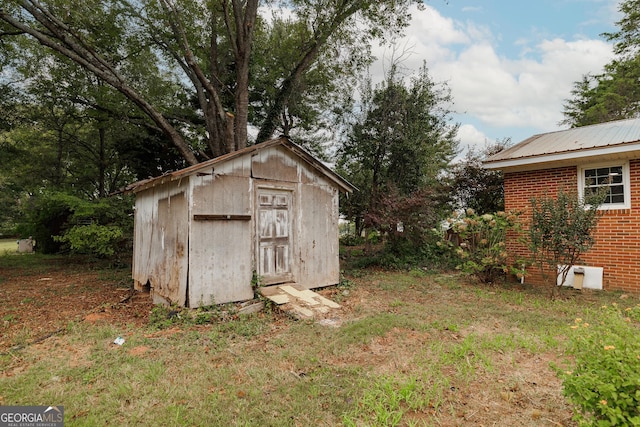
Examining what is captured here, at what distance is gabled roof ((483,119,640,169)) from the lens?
703 centimetres

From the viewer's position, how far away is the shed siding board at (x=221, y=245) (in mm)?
5996

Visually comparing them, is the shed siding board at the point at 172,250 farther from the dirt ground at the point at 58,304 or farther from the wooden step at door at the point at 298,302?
the wooden step at door at the point at 298,302

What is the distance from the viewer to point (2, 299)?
296 inches

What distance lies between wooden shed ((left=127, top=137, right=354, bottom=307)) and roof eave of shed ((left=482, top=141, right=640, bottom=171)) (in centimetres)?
435

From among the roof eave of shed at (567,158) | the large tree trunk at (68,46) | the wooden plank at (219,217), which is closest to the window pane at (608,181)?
the roof eave of shed at (567,158)

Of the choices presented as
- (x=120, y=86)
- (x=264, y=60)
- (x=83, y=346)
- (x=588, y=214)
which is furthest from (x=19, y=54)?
(x=588, y=214)

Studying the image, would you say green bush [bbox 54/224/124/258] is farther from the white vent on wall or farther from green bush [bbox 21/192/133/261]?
the white vent on wall

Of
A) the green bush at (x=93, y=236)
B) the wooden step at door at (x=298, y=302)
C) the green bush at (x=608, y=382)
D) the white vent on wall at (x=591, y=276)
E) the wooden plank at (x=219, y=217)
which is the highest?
the wooden plank at (x=219, y=217)

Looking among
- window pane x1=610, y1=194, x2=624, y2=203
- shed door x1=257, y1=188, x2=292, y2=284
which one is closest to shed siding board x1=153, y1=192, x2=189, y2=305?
shed door x1=257, y1=188, x2=292, y2=284

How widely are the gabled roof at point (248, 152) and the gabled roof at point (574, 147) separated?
4.42 metres

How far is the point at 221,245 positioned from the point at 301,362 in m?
3.16

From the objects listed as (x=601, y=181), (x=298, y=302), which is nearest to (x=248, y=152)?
(x=298, y=302)

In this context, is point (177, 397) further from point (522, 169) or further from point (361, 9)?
point (361, 9)

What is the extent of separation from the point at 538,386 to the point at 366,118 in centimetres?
1074
